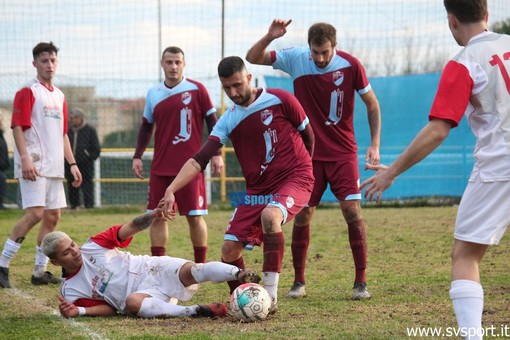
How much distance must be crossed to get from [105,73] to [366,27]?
5398 mm

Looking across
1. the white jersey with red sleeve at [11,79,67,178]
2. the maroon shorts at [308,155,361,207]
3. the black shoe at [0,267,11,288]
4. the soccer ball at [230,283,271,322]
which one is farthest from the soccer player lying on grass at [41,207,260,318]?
the white jersey with red sleeve at [11,79,67,178]

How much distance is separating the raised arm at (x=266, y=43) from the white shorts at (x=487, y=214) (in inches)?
115

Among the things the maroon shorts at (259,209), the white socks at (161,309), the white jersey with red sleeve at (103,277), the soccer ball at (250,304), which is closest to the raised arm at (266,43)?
the maroon shorts at (259,209)

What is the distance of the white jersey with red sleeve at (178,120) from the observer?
861 cm

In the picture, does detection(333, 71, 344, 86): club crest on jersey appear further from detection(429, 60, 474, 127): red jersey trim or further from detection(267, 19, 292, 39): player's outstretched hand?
detection(429, 60, 474, 127): red jersey trim

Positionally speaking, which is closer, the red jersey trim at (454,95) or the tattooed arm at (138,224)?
the red jersey trim at (454,95)

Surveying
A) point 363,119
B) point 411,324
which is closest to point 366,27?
point 363,119

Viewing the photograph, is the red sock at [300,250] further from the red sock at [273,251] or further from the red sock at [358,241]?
the red sock at [273,251]

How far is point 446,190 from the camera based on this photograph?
17.6 m

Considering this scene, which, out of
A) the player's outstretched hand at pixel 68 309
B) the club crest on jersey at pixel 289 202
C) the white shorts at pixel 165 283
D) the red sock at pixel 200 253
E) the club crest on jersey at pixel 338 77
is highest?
the club crest on jersey at pixel 338 77

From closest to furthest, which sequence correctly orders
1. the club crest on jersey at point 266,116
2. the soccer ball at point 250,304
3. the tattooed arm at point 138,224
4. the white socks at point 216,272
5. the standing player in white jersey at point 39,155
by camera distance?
the soccer ball at point 250,304 → the white socks at point 216,272 → the tattooed arm at point 138,224 → the club crest on jersey at point 266,116 → the standing player in white jersey at point 39,155

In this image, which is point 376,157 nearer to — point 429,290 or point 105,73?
point 429,290

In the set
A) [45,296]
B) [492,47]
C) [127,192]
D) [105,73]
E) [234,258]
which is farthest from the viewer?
[127,192]

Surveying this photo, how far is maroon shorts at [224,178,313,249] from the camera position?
650cm
